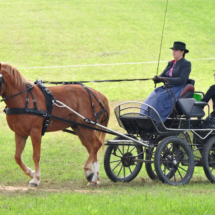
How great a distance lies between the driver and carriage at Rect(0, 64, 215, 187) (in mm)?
96

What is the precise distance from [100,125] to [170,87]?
1254mm

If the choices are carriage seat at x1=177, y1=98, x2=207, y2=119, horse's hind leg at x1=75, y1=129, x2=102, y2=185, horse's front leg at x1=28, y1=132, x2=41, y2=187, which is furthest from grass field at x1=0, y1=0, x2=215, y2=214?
carriage seat at x1=177, y1=98, x2=207, y2=119

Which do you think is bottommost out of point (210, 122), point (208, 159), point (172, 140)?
point (208, 159)

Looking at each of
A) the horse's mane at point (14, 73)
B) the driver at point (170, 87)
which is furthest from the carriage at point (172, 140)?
the horse's mane at point (14, 73)

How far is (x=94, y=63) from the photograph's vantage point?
74.9 feet

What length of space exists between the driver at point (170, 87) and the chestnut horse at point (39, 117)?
2.91ft

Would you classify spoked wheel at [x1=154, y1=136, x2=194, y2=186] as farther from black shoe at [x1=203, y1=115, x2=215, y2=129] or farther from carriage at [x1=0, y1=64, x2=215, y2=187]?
black shoe at [x1=203, y1=115, x2=215, y2=129]

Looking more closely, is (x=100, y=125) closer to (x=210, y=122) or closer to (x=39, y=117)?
(x=39, y=117)

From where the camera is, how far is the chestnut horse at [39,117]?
738 cm

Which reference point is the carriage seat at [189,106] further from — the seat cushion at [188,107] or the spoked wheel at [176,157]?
the spoked wheel at [176,157]

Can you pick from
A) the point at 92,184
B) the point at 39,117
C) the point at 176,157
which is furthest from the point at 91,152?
the point at 176,157

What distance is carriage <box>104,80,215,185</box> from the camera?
25.0 ft

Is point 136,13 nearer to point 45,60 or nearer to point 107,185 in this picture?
point 45,60

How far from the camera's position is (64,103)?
A: 7875mm
